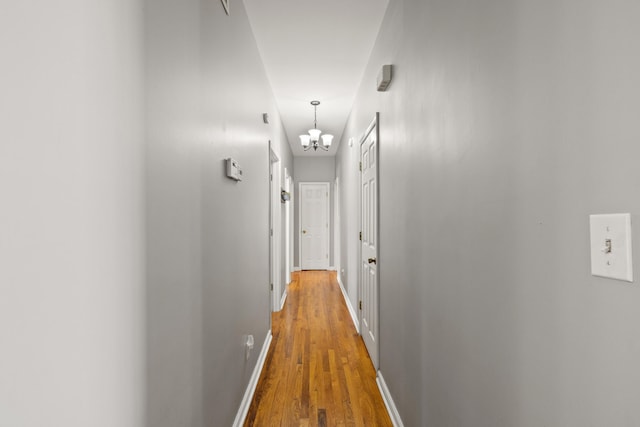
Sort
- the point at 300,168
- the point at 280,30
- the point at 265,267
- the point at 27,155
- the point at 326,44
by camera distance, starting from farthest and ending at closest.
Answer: the point at 300,168, the point at 265,267, the point at 326,44, the point at 280,30, the point at 27,155

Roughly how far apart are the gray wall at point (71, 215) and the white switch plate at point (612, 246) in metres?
0.97

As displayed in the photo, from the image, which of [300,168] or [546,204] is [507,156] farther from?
[300,168]

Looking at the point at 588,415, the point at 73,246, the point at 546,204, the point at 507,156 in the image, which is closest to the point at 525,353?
the point at 588,415

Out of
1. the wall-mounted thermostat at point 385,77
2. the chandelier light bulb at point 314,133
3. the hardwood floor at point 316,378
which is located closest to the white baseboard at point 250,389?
the hardwood floor at point 316,378

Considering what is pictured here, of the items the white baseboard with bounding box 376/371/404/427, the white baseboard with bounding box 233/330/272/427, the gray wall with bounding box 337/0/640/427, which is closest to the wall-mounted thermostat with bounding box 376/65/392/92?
the gray wall with bounding box 337/0/640/427

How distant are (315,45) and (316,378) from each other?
9.05 ft

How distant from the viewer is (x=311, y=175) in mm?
8641

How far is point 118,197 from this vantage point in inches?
35.0

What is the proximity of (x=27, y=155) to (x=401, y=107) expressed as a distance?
75.9 inches

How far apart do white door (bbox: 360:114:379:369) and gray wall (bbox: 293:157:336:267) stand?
469 cm

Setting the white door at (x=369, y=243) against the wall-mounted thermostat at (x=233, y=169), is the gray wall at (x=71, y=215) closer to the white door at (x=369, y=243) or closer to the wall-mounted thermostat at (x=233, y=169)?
the wall-mounted thermostat at (x=233, y=169)

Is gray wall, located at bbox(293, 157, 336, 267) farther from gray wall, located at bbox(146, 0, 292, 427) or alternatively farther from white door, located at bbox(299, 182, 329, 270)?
gray wall, located at bbox(146, 0, 292, 427)

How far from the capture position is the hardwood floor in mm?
2381

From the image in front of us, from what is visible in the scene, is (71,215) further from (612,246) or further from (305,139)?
(305,139)
